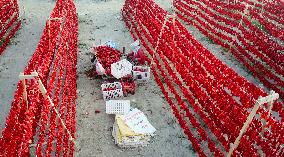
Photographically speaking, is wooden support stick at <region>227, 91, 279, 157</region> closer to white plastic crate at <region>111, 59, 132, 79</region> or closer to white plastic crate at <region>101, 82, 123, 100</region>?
white plastic crate at <region>101, 82, 123, 100</region>

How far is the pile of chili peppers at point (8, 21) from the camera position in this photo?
1269 centimetres

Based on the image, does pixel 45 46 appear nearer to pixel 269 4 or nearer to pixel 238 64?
pixel 238 64

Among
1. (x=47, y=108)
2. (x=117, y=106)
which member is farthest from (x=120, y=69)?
(x=47, y=108)

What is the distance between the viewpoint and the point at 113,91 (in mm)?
9312

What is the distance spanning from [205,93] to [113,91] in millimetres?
2775

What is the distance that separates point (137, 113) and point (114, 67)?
2.03 metres

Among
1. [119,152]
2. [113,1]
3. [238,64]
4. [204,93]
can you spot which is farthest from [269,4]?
[119,152]

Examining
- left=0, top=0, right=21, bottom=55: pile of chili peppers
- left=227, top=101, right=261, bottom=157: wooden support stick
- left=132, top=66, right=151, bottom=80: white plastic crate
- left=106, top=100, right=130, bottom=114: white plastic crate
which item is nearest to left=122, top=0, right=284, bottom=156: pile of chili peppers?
left=227, top=101, right=261, bottom=157: wooden support stick

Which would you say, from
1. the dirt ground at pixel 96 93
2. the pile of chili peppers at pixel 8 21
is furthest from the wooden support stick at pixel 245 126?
the pile of chili peppers at pixel 8 21

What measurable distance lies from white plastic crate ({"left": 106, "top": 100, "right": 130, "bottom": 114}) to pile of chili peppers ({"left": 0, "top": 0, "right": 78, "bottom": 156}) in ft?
3.26

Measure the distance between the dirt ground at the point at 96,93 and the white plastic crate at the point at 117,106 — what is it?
253mm

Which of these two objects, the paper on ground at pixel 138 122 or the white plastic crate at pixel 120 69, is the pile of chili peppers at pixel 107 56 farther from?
the paper on ground at pixel 138 122

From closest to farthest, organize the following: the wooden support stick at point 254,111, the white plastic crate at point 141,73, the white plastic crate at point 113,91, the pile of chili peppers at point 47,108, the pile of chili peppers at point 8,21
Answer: the pile of chili peppers at point 47,108 < the wooden support stick at point 254,111 < the white plastic crate at point 113,91 < the white plastic crate at point 141,73 < the pile of chili peppers at point 8,21

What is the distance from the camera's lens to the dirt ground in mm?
7754
